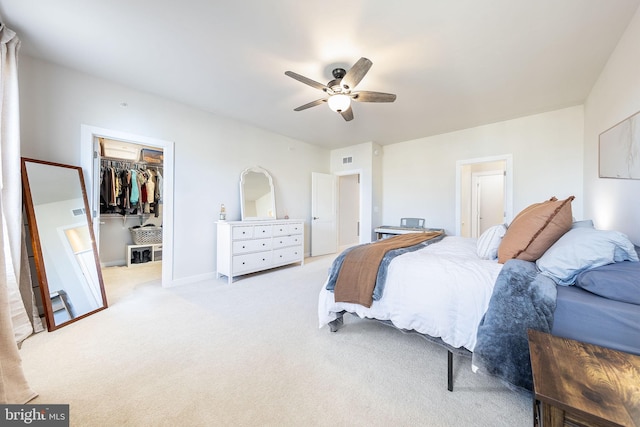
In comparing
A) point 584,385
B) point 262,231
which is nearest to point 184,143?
point 262,231

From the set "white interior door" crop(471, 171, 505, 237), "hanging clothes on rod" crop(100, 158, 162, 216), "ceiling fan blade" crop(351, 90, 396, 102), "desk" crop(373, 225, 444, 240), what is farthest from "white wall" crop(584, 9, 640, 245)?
"hanging clothes on rod" crop(100, 158, 162, 216)

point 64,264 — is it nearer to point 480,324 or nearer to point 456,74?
point 480,324

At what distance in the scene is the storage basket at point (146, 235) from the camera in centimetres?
467

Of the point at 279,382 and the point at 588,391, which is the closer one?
the point at 588,391

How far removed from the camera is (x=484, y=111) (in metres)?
3.53

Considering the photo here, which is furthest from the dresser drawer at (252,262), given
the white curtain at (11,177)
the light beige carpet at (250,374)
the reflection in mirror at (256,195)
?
the white curtain at (11,177)

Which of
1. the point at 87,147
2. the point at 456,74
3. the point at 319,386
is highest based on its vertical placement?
the point at 456,74

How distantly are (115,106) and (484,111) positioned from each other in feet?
16.1

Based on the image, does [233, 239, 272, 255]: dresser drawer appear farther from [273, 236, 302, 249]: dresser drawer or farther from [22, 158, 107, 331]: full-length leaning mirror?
[22, 158, 107, 331]: full-length leaning mirror

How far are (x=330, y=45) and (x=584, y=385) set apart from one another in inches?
100

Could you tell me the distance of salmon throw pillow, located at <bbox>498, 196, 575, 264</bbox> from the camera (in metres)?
1.50

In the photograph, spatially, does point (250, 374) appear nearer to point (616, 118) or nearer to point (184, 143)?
point (184, 143)

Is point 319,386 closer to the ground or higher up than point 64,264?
closer to the ground

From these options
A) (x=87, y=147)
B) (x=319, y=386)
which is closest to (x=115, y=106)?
(x=87, y=147)
